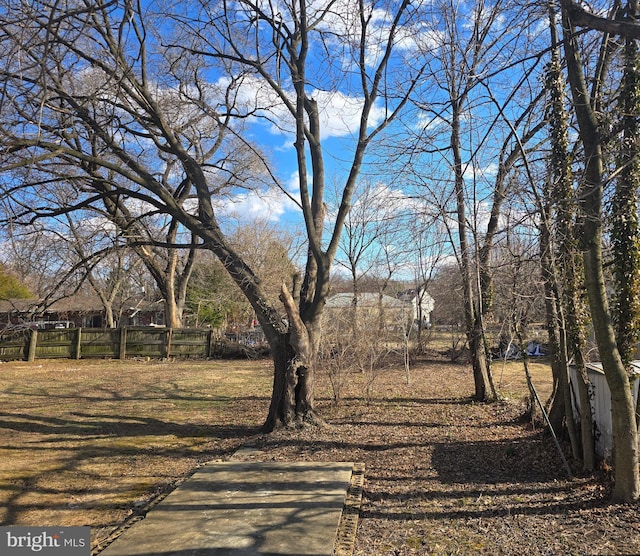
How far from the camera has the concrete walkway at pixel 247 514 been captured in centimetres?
391

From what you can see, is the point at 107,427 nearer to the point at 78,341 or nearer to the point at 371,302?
the point at 371,302

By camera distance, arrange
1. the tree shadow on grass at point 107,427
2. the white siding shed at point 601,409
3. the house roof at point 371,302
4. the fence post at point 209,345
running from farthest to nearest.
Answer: the fence post at point 209,345 → the house roof at point 371,302 → the tree shadow on grass at point 107,427 → the white siding shed at point 601,409

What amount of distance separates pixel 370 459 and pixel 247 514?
220cm

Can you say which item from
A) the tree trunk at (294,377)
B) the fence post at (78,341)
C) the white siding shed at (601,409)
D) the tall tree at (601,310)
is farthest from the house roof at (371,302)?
the fence post at (78,341)

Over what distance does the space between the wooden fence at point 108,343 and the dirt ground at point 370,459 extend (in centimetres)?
698

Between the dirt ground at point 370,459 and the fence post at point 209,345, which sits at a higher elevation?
the fence post at point 209,345

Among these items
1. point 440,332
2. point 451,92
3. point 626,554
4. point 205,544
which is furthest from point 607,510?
point 440,332

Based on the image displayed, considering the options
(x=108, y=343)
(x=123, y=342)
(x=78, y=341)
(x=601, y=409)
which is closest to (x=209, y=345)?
(x=123, y=342)

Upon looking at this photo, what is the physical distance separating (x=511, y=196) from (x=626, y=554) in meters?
3.74

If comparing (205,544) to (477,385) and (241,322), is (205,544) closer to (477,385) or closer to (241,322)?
(477,385)

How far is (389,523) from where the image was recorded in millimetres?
4379

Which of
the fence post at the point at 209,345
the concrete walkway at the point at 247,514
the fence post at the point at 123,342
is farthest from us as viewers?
the fence post at the point at 209,345

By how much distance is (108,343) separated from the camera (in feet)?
65.8

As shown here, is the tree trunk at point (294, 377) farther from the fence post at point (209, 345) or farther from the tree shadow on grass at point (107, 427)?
the fence post at point (209, 345)
